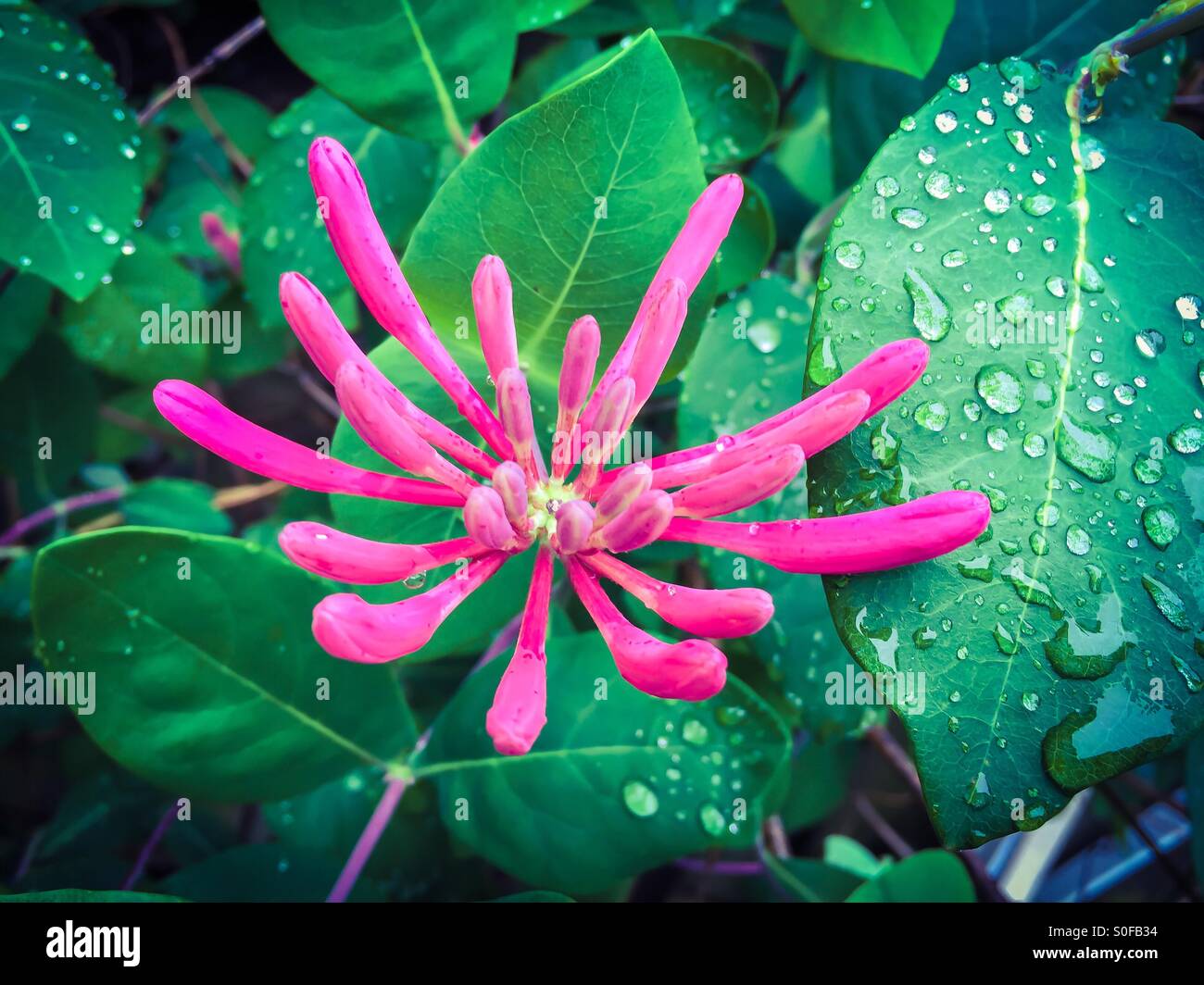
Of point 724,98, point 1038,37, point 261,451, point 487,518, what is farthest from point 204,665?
point 1038,37

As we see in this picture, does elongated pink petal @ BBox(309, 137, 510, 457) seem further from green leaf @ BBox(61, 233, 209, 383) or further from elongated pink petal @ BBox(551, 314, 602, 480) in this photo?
green leaf @ BBox(61, 233, 209, 383)

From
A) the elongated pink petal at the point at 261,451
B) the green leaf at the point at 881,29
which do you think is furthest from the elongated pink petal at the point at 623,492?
the green leaf at the point at 881,29

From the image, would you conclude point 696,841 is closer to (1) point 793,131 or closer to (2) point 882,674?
(2) point 882,674

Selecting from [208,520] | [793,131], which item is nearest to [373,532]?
[208,520]

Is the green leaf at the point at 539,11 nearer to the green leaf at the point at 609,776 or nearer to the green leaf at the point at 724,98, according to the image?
the green leaf at the point at 724,98

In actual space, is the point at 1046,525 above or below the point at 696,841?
above

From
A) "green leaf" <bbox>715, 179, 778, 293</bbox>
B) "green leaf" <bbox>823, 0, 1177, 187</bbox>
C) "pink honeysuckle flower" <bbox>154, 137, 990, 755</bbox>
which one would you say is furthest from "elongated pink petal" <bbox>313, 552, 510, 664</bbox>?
"green leaf" <bbox>823, 0, 1177, 187</bbox>
